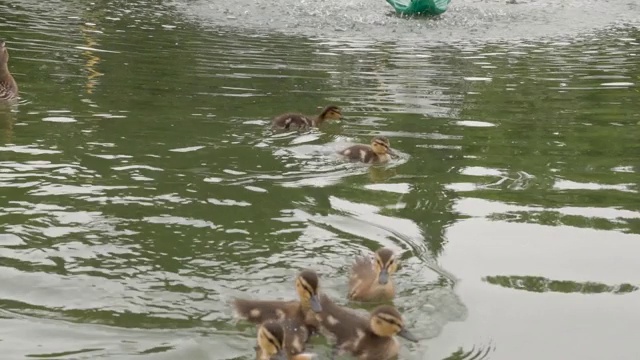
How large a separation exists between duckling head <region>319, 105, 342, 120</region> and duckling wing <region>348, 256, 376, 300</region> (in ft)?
10.4

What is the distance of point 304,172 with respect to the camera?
21.4 feet

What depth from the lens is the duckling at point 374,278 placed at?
4.41 meters

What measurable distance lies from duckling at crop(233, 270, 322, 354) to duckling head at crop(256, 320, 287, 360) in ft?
0.96

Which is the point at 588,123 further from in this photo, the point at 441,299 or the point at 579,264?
the point at 441,299

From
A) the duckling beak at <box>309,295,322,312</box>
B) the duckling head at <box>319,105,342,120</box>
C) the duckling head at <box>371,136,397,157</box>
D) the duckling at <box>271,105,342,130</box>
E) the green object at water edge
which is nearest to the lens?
the duckling beak at <box>309,295,322,312</box>

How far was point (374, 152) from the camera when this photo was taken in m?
6.72

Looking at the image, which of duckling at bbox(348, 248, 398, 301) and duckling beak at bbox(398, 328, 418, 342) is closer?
duckling beak at bbox(398, 328, 418, 342)

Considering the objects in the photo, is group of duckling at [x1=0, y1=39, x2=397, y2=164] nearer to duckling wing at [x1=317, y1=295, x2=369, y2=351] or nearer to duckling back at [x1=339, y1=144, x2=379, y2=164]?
duckling back at [x1=339, y1=144, x2=379, y2=164]

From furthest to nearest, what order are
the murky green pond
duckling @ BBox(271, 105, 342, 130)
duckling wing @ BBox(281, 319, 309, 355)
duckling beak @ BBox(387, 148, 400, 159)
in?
1. duckling @ BBox(271, 105, 342, 130)
2. duckling beak @ BBox(387, 148, 400, 159)
3. the murky green pond
4. duckling wing @ BBox(281, 319, 309, 355)

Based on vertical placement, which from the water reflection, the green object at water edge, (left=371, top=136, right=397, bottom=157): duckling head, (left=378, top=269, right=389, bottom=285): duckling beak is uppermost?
(left=378, top=269, right=389, bottom=285): duckling beak

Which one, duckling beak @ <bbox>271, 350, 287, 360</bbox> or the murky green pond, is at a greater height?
duckling beak @ <bbox>271, 350, 287, 360</bbox>

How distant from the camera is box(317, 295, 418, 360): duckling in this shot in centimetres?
393

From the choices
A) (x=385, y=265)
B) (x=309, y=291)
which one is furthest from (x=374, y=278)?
(x=309, y=291)

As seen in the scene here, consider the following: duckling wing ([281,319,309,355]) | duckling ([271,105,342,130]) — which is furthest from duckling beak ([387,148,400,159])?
duckling wing ([281,319,309,355])
